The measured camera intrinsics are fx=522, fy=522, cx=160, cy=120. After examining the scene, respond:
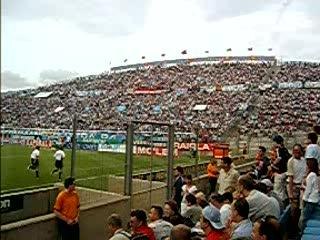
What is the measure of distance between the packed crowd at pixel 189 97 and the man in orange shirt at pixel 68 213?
2679cm

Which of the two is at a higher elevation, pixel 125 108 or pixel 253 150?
pixel 125 108

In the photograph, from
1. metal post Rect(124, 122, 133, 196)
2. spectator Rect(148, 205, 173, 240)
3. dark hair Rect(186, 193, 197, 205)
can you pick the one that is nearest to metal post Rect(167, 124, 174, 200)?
metal post Rect(124, 122, 133, 196)

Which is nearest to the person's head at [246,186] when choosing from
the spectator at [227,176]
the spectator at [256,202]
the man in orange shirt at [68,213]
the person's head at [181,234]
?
the spectator at [256,202]

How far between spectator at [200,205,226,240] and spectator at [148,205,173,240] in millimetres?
717

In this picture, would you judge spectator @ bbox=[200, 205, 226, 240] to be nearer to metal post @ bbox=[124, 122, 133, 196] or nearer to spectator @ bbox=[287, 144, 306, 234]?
spectator @ bbox=[287, 144, 306, 234]

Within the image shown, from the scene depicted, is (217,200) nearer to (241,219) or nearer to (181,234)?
(241,219)

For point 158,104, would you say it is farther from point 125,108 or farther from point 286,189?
point 286,189

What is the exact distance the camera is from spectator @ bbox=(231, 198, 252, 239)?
4118mm

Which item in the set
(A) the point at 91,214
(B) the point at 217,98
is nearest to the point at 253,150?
(A) the point at 91,214

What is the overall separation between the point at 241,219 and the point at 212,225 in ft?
0.80

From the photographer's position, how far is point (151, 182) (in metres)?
10.1

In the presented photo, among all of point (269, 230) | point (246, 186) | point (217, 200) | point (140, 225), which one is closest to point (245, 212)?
point (269, 230)

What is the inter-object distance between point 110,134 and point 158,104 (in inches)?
1642

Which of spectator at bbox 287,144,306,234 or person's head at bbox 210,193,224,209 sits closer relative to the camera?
person's head at bbox 210,193,224,209
